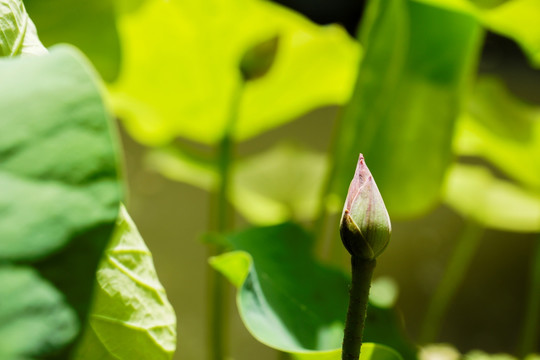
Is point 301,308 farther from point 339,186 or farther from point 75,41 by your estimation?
point 75,41

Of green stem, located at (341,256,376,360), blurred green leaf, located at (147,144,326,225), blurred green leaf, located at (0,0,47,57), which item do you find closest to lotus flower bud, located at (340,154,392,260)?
green stem, located at (341,256,376,360)

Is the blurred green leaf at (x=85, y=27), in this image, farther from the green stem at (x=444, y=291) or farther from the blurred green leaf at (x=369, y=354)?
the green stem at (x=444, y=291)

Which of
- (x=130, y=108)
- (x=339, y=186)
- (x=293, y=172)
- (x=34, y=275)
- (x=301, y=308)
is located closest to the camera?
(x=34, y=275)

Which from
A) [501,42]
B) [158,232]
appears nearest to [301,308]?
[158,232]

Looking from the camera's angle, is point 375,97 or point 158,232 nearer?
point 375,97

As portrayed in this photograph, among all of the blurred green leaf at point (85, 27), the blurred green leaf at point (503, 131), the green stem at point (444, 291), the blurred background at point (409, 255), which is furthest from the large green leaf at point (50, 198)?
the blurred background at point (409, 255)

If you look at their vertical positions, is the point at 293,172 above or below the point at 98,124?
below

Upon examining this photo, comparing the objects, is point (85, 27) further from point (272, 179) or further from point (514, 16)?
point (272, 179)

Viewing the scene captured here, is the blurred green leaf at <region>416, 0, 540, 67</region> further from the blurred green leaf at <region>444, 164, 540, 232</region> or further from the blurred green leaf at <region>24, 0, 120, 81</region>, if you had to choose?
the blurred green leaf at <region>444, 164, 540, 232</region>
